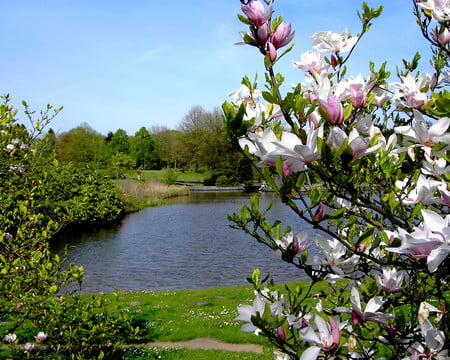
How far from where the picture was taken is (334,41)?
1708 mm

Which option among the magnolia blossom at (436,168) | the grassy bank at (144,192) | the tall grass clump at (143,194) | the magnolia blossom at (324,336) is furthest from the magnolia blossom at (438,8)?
A: the tall grass clump at (143,194)

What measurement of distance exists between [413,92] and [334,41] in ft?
1.21

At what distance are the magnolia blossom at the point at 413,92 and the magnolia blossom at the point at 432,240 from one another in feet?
2.19

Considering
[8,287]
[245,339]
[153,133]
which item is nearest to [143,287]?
[245,339]

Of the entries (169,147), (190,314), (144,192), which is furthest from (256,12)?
(169,147)

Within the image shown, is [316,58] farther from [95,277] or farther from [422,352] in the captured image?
[95,277]

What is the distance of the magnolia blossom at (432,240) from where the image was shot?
983 millimetres

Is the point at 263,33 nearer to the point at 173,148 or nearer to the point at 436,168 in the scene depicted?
the point at 436,168

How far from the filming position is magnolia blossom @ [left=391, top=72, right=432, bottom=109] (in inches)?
62.3

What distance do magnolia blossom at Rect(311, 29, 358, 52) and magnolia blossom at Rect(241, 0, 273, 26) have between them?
44 centimetres

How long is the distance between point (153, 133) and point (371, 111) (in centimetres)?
7123

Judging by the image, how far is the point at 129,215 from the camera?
1104 inches

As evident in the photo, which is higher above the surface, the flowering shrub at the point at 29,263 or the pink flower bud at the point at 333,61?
the pink flower bud at the point at 333,61

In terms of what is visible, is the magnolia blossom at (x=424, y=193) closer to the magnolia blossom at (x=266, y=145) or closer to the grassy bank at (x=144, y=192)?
the magnolia blossom at (x=266, y=145)
